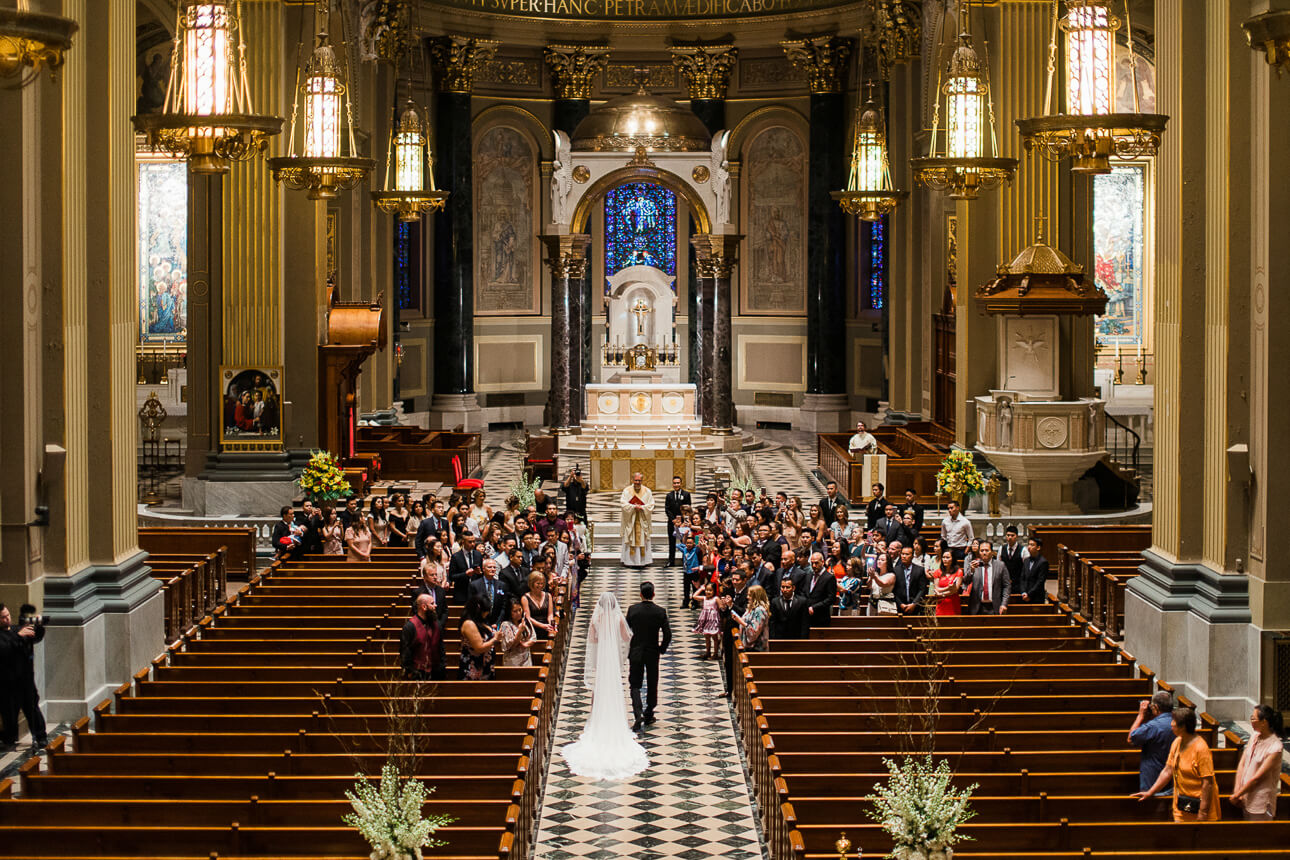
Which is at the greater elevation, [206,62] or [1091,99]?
[206,62]

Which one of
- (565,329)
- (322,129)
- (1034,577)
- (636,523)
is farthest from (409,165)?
(1034,577)

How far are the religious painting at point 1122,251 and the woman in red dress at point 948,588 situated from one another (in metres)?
19.8

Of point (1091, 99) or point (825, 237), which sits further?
point (825, 237)

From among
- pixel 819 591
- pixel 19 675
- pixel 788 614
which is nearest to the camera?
pixel 19 675

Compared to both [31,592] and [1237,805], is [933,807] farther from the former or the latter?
[31,592]

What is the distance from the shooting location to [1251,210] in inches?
566

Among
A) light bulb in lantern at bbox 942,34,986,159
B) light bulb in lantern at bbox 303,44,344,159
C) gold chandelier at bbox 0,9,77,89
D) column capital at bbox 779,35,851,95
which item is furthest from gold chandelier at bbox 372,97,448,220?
gold chandelier at bbox 0,9,77,89

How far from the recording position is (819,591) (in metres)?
15.8

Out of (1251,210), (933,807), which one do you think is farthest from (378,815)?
(1251,210)

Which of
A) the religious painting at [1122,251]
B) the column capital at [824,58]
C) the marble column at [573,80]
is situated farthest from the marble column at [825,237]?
the religious painting at [1122,251]

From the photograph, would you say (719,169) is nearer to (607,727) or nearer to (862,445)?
(862,445)

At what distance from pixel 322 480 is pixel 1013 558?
30.7 feet

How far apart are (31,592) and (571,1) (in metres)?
26.0

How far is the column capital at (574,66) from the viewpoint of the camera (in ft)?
123
